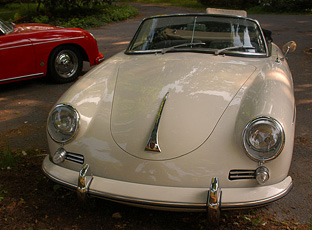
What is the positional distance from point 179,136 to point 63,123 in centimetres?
91

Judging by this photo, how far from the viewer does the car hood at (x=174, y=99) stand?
2.65m

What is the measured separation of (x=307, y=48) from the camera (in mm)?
9391

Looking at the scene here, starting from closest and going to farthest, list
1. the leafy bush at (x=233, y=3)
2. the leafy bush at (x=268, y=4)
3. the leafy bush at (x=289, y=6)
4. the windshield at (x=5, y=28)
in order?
1. the windshield at (x=5, y=28)
2. the leafy bush at (x=289, y=6)
3. the leafy bush at (x=268, y=4)
4. the leafy bush at (x=233, y=3)

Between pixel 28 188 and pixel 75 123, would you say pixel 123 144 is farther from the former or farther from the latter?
pixel 28 188

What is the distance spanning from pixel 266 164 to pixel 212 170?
382mm

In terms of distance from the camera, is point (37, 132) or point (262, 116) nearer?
point (262, 116)

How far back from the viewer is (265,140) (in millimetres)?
2518

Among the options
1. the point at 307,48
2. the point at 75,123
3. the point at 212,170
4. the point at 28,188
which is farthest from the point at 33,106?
the point at 307,48

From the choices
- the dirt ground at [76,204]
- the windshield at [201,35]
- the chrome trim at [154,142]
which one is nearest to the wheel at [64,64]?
the dirt ground at [76,204]

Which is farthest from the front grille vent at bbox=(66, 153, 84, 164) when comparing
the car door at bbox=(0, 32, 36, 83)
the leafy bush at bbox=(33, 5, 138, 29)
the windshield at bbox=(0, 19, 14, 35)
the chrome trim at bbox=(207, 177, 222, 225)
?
the leafy bush at bbox=(33, 5, 138, 29)

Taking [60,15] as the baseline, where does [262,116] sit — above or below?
above

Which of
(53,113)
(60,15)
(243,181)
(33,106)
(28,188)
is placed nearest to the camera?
(243,181)

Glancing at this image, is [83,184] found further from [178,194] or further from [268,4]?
[268,4]

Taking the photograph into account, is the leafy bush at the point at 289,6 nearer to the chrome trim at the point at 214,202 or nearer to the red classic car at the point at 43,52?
the red classic car at the point at 43,52
